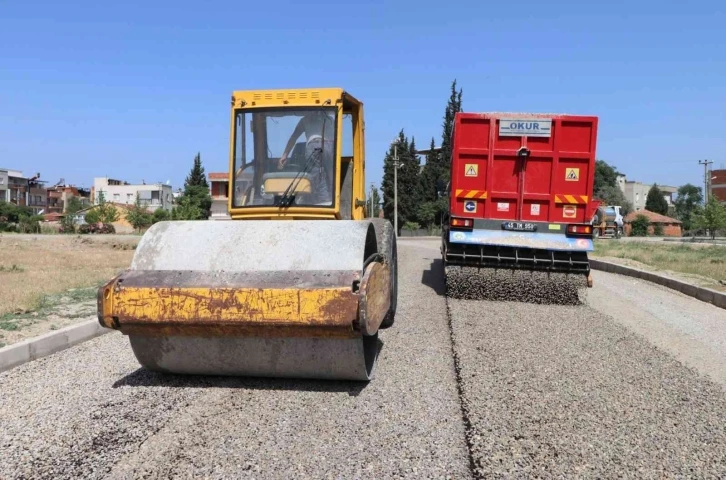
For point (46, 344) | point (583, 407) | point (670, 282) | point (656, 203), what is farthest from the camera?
point (656, 203)

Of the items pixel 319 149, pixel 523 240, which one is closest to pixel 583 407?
pixel 319 149

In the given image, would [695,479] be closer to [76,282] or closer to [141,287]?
[141,287]

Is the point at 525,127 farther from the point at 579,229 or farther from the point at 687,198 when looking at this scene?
the point at 687,198

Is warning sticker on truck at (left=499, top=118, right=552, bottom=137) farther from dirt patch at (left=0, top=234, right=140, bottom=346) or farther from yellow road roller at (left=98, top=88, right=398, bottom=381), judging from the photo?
dirt patch at (left=0, top=234, right=140, bottom=346)

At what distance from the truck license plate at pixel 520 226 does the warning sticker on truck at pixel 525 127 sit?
4.96 feet

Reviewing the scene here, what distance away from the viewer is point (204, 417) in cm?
408

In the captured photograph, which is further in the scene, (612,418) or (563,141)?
(563,141)

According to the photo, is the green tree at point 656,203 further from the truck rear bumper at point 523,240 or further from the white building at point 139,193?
the truck rear bumper at point 523,240

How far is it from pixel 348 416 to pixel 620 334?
4427 mm

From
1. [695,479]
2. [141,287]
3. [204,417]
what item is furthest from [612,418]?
[141,287]

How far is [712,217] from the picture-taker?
158 feet

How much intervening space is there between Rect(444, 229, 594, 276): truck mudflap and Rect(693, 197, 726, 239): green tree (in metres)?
45.3

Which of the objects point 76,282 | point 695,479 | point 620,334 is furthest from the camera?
point 76,282

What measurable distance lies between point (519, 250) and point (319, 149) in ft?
15.3
